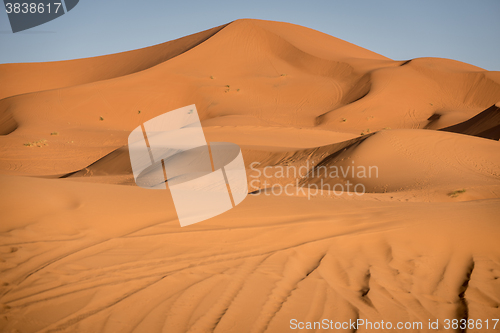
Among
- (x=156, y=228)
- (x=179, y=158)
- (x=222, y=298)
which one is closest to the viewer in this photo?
(x=222, y=298)

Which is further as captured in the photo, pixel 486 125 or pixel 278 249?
pixel 486 125

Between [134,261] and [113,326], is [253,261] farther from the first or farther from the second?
[113,326]

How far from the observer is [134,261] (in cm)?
357

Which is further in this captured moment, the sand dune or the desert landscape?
the sand dune

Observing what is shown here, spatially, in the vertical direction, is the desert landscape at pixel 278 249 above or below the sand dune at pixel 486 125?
above

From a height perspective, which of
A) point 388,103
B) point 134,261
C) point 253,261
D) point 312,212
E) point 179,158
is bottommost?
point 388,103

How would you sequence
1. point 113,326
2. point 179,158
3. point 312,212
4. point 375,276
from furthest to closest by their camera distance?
1. point 179,158
2. point 312,212
3. point 375,276
4. point 113,326

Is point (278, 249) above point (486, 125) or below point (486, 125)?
above

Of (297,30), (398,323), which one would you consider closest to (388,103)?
(297,30)

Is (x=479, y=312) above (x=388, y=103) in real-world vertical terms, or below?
above

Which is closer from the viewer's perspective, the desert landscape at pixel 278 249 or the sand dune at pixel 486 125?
the desert landscape at pixel 278 249

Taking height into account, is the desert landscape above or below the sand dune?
above

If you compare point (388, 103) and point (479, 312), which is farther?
point (388, 103)

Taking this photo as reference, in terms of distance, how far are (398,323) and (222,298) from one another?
4.72ft
